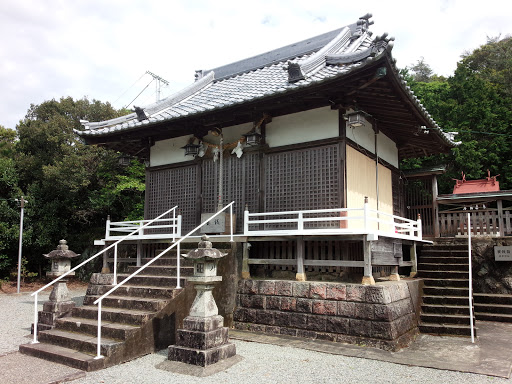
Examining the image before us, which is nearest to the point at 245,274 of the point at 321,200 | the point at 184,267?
the point at 184,267

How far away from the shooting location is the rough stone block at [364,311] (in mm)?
7103

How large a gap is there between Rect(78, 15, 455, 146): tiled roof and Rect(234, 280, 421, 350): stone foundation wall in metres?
4.21

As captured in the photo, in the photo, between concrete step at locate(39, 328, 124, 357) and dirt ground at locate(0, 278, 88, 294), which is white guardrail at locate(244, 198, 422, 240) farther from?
dirt ground at locate(0, 278, 88, 294)

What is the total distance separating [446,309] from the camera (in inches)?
343

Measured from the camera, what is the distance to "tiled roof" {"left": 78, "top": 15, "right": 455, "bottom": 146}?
9.04 m

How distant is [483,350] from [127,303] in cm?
678

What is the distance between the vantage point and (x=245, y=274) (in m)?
8.94

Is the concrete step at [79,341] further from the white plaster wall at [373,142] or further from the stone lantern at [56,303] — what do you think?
the white plaster wall at [373,142]

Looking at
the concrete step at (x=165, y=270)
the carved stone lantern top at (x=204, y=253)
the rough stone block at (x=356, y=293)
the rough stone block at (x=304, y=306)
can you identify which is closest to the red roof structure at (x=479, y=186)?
the rough stone block at (x=356, y=293)

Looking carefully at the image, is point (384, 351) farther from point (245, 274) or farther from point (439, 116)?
point (439, 116)

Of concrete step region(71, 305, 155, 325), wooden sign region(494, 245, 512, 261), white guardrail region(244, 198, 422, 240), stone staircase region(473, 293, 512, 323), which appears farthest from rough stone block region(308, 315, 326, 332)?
wooden sign region(494, 245, 512, 261)

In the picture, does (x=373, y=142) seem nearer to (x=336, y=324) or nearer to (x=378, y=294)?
(x=378, y=294)

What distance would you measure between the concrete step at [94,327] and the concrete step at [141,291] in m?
0.88

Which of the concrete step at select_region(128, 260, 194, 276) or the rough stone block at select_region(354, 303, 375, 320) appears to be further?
the concrete step at select_region(128, 260, 194, 276)
